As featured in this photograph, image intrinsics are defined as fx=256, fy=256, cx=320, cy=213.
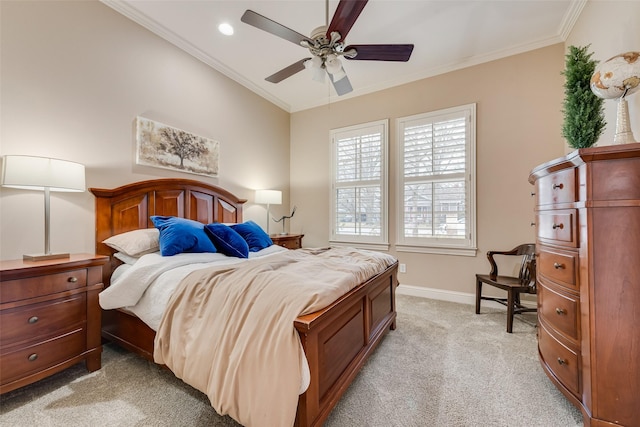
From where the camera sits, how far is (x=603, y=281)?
3.85ft

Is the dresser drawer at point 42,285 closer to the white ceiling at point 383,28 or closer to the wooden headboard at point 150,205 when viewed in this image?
the wooden headboard at point 150,205

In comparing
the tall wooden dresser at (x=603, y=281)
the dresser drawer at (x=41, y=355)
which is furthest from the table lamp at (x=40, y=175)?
the tall wooden dresser at (x=603, y=281)

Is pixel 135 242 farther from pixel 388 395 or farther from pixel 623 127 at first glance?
pixel 623 127

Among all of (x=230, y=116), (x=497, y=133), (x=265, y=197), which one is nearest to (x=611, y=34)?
(x=497, y=133)

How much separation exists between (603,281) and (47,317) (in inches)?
120

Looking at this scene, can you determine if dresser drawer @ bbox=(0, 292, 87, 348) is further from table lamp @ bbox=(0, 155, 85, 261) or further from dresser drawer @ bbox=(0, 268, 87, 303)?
table lamp @ bbox=(0, 155, 85, 261)

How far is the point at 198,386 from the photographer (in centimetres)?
129

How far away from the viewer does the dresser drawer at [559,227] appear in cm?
131

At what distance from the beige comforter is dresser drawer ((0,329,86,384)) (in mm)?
721

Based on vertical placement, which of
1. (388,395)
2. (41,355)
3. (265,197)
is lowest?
(388,395)

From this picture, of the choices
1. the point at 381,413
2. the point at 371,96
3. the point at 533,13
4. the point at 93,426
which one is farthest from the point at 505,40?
the point at 93,426

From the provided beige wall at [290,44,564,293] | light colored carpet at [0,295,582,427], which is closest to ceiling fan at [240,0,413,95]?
beige wall at [290,44,564,293]

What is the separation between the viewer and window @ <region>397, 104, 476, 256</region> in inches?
127

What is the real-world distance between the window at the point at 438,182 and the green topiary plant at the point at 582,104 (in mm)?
1392
